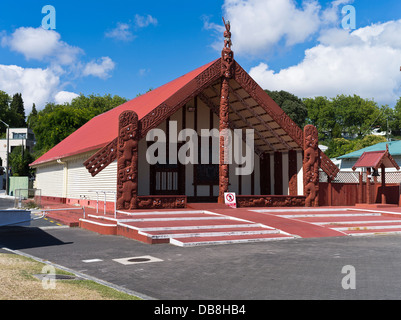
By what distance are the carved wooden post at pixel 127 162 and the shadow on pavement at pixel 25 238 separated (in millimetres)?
3400

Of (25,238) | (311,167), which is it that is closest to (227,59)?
(311,167)

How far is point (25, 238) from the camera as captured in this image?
512 inches

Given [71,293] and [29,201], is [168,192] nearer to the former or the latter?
[29,201]

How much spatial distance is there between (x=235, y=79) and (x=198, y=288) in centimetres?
1466

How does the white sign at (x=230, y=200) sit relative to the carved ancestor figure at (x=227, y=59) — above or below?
below

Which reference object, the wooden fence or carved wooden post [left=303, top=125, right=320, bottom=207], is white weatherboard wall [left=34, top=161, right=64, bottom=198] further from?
the wooden fence

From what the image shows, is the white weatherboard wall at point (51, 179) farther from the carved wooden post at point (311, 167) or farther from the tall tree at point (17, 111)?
the tall tree at point (17, 111)

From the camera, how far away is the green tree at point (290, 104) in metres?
59.9

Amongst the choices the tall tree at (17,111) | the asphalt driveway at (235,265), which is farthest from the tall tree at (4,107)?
the asphalt driveway at (235,265)

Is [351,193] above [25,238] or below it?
above

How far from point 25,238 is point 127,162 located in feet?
17.5

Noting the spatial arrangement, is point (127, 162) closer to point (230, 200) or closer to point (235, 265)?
point (230, 200)

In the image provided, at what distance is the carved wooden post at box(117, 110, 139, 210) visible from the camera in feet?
55.4
